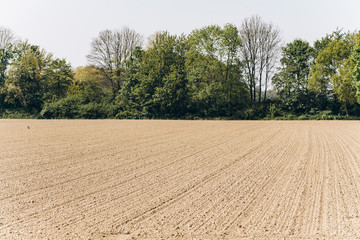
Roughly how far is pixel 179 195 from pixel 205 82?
31.1 meters

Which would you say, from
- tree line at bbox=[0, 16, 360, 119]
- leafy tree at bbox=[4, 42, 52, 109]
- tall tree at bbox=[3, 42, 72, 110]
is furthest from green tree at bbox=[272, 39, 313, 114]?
leafy tree at bbox=[4, 42, 52, 109]

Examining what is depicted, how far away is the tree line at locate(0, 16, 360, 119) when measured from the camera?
33750 millimetres

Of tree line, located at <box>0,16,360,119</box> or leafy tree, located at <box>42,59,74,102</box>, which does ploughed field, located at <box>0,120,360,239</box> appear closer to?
tree line, located at <box>0,16,360,119</box>

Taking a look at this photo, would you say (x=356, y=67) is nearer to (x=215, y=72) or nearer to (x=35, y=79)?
(x=215, y=72)

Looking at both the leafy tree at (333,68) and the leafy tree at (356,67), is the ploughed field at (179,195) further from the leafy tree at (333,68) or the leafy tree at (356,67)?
the leafy tree at (333,68)

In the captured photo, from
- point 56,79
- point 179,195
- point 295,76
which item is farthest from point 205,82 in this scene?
point 179,195

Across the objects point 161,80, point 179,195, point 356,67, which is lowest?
point 179,195

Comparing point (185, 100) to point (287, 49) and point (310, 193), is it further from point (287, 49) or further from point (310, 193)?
point (310, 193)

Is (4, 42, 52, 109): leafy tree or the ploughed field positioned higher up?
(4, 42, 52, 109): leafy tree

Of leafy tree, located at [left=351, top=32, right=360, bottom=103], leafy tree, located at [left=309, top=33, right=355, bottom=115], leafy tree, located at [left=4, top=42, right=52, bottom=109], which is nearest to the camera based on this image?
leafy tree, located at [left=351, top=32, right=360, bottom=103]

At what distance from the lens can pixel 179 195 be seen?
5602mm

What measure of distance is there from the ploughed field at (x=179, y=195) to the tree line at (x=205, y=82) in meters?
25.0

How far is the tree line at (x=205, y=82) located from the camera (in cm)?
3375

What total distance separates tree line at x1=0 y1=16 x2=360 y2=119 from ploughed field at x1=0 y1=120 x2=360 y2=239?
2505 cm
